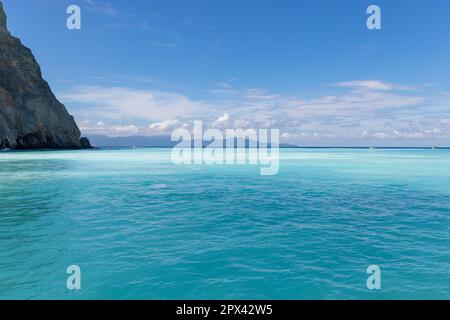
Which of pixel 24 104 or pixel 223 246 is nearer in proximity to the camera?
pixel 223 246

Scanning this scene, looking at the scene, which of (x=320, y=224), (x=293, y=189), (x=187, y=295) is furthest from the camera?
(x=293, y=189)

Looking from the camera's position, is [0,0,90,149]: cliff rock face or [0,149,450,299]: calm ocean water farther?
[0,0,90,149]: cliff rock face

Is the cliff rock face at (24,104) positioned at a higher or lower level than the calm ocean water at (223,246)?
higher

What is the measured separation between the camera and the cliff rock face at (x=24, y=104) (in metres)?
106

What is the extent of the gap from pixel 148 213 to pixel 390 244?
1269cm

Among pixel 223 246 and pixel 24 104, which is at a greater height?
pixel 24 104

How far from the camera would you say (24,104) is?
371 feet

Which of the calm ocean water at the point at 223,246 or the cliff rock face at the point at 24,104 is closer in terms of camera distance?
the calm ocean water at the point at 223,246

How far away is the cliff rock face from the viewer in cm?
10594

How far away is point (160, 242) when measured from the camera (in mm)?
12438

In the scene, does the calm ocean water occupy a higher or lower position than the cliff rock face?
lower
